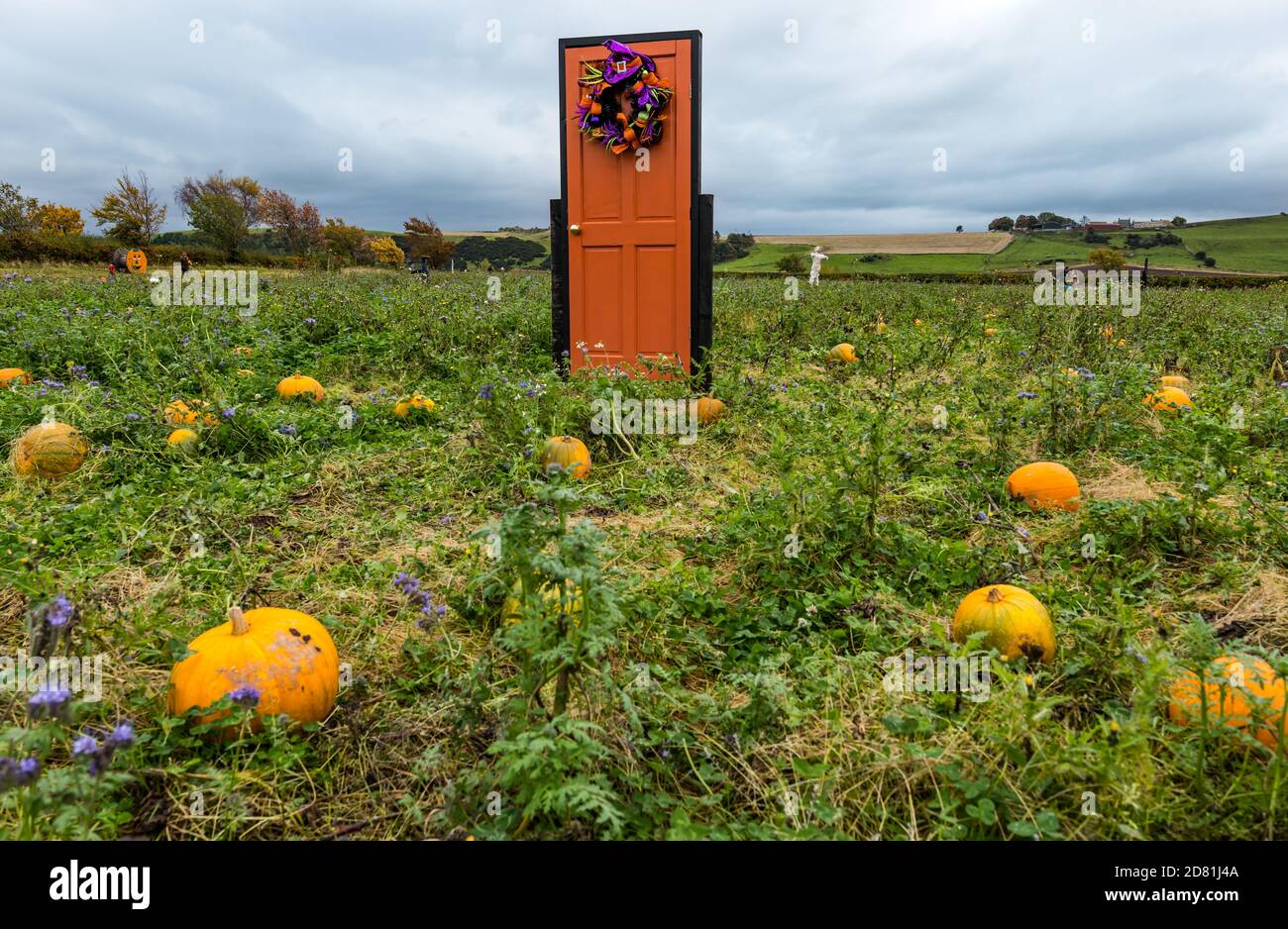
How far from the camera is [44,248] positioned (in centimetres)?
2434

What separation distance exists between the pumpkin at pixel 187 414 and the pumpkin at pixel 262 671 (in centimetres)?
319

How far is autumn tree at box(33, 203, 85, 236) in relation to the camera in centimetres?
4328

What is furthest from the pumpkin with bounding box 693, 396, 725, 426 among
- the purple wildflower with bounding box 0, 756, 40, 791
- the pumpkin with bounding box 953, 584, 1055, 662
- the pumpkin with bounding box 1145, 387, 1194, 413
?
the purple wildflower with bounding box 0, 756, 40, 791

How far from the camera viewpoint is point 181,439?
5.01m

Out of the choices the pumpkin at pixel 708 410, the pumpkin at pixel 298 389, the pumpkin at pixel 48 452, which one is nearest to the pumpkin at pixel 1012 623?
the pumpkin at pixel 708 410

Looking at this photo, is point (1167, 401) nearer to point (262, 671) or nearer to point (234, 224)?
point (262, 671)

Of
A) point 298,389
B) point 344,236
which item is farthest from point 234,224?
point 298,389

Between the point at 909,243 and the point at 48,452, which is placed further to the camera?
the point at 909,243

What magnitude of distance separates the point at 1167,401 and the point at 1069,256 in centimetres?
4185

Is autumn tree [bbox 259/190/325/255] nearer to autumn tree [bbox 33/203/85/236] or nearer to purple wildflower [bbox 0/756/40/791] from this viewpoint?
autumn tree [bbox 33/203/85/236]

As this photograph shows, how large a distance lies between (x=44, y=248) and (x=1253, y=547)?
1240 inches

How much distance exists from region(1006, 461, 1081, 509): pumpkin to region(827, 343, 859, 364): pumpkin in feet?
13.5
